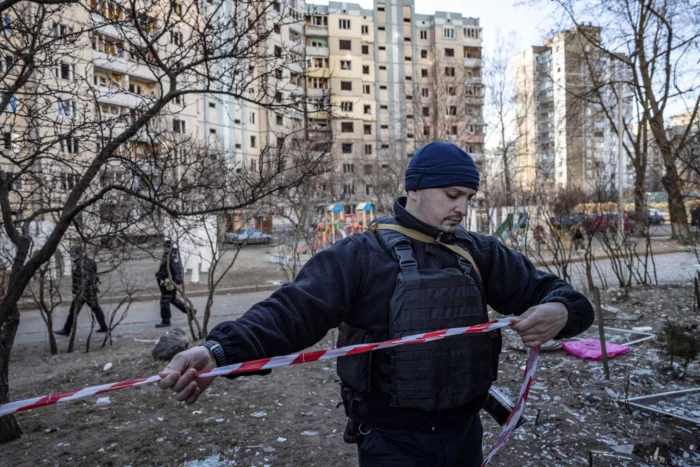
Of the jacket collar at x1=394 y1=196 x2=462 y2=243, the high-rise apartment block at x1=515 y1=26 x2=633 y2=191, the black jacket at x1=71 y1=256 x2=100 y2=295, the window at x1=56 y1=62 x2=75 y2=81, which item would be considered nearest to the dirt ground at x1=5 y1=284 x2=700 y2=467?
the black jacket at x1=71 y1=256 x2=100 y2=295

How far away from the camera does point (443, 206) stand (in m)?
2.07

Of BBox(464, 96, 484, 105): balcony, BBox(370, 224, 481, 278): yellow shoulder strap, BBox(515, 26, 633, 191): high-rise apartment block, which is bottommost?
BBox(370, 224, 481, 278): yellow shoulder strap

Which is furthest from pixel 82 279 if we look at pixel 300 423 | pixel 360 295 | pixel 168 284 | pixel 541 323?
pixel 541 323

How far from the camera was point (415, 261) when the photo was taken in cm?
195

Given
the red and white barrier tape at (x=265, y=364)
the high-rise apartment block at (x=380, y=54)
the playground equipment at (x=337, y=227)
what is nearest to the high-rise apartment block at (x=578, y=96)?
the playground equipment at (x=337, y=227)

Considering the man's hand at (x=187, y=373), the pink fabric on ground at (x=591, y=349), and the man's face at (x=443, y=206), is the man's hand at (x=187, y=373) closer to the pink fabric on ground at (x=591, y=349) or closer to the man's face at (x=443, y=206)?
the man's face at (x=443, y=206)

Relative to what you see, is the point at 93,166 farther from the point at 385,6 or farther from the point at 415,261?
the point at 385,6

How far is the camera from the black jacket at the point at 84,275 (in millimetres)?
7819

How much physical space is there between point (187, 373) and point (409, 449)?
3.03ft

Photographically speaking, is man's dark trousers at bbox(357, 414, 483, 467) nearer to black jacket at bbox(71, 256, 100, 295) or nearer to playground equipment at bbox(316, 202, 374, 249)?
black jacket at bbox(71, 256, 100, 295)

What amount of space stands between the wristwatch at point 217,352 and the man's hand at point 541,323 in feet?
3.64

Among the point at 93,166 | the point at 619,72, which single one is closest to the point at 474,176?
the point at 93,166

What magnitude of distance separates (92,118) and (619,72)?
2006cm

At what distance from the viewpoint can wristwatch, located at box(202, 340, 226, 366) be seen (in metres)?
1.57
